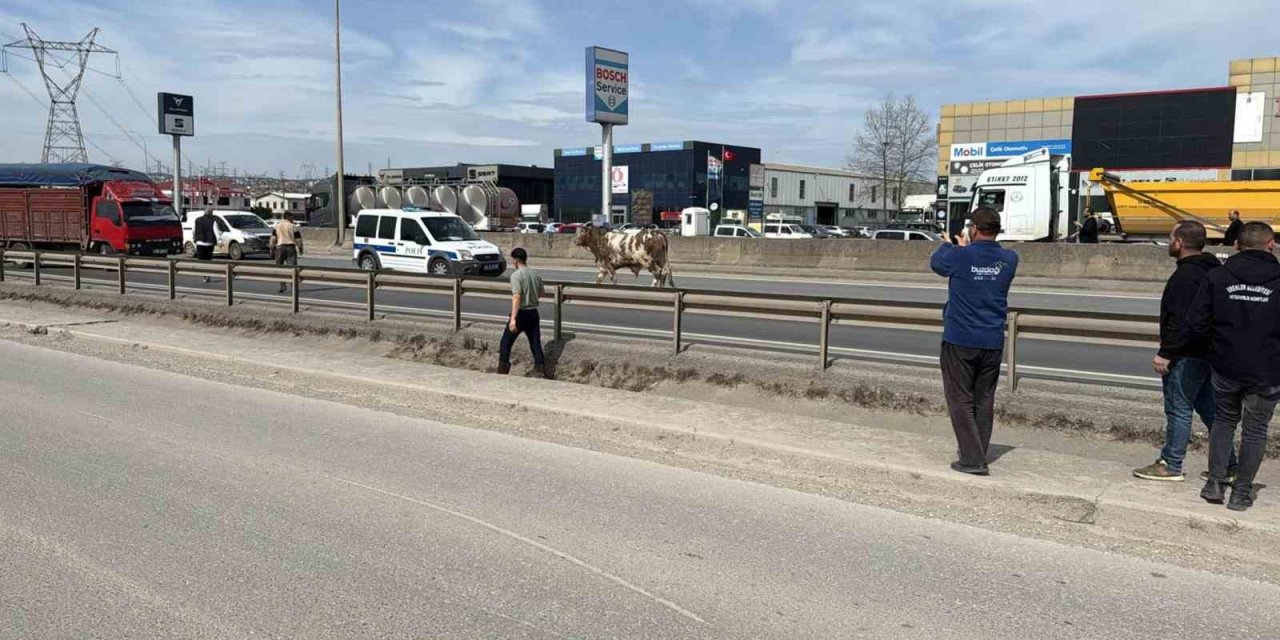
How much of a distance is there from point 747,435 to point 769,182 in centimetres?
10678

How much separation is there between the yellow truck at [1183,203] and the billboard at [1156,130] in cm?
2763

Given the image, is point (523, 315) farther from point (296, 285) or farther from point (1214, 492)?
point (1214, 492)

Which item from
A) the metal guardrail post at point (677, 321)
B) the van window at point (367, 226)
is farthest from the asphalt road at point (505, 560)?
the van window at point (367, 226)

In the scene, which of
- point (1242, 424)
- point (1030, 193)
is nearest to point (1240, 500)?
point (1242, 424)

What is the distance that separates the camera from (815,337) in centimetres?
1312

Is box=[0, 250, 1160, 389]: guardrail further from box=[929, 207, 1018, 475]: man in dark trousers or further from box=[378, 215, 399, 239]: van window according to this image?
box=[378, 215, 399, 239]: van window

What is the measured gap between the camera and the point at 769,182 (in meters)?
112

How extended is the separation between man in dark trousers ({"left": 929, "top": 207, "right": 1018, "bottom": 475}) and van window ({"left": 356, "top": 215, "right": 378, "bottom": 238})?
66.1ft

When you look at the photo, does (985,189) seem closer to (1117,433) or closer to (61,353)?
(1117,433)

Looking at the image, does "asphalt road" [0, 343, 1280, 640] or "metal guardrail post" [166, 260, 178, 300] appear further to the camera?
"metal guardrail post" [166, 260, 178, 300]

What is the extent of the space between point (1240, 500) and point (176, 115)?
57428 mm

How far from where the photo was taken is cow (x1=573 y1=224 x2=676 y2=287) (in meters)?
19.7

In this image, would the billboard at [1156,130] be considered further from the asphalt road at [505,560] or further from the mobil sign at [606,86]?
the asphalt road at [505,560]

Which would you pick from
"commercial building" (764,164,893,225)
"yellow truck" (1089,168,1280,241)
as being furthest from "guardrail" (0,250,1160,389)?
"commercial building" (764,164,893,225)
